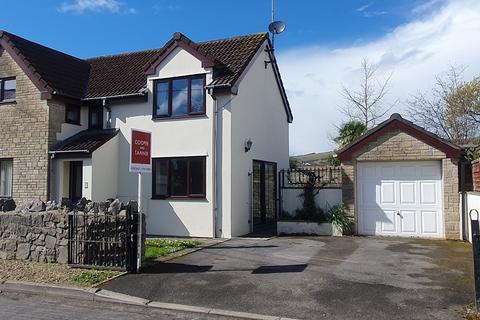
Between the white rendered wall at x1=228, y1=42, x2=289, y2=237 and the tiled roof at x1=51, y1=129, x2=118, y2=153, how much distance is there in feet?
16.1

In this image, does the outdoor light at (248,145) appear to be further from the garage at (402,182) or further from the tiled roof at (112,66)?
the garage at (402,182)

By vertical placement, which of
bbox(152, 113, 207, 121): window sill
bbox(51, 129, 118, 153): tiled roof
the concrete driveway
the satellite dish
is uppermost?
the satellite dish

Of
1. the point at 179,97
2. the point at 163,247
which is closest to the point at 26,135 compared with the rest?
the point at 179,97

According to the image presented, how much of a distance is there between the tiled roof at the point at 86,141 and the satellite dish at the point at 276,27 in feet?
24.7

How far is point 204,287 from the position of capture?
8.40 metres

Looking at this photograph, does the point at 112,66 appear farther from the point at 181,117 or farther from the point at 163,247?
the point at 163,247

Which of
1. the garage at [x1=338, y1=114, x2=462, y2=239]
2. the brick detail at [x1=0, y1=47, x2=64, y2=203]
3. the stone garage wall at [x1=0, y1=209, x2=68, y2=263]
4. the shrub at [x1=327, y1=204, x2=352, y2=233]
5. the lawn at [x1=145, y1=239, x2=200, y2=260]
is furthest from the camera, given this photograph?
the brick detail at [x1=0, y1=47, x2=64, y2=203]

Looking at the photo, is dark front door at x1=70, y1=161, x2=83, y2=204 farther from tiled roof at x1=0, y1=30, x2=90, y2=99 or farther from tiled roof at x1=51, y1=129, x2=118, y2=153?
tiled roof at x1=0, y1=30, x2=90, y2=99

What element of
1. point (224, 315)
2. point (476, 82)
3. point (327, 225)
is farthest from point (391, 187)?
point (476, 82)

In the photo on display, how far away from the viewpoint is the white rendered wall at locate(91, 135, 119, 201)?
16016mm

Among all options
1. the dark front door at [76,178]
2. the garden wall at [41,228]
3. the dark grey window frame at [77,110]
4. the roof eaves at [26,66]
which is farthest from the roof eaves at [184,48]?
the garden wall at [41,228]

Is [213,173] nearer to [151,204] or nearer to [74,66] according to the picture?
[151,204]

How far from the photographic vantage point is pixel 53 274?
938 centimetres

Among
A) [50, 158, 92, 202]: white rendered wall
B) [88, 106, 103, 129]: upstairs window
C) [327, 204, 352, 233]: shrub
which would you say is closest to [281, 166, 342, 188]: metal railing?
[327, 204, 352, 233]: shrub
